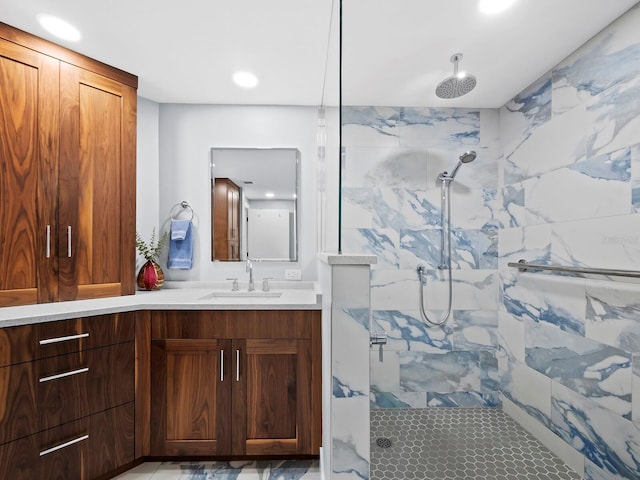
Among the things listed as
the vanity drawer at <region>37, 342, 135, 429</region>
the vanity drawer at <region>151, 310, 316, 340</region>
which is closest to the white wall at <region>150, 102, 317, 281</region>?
the vanity drawer at <region>151, 310, 316, 340</region>

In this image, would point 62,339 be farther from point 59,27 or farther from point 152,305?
point 59,27

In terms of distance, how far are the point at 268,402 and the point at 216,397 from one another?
27 cm

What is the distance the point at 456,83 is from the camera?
145 cm

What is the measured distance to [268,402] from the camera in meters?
1.50

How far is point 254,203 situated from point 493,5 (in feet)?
5.37

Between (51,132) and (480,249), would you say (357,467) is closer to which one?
(480,249)

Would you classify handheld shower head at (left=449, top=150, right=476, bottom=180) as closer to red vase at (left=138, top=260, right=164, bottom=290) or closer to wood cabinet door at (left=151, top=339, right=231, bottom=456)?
wood cabinet door at (left=151, top=339, right=231, bottom=456)

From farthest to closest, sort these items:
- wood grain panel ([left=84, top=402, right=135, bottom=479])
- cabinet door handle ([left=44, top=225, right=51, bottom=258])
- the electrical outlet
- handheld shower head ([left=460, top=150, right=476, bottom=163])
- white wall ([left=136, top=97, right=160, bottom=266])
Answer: the electrical outlet → white wall ([left=136, top=97, right=160, bottom=266]) → handheld shower head ([left=460, top=150, right=476, bottom=163]) → cabinet door handle ([left=44, top=225, right=51, bottom=258]) → wood grain panel ([left=84, top=402, right=135, bottom=479])

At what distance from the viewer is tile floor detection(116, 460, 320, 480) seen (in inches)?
56.4

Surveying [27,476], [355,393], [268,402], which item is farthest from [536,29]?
[27,476]

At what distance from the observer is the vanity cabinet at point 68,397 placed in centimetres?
117

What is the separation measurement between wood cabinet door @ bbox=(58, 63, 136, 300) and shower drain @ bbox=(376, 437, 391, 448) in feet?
Result: 5.43

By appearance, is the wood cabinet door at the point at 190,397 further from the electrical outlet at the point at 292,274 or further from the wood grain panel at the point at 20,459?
the electrical outlet at the point at 292,274

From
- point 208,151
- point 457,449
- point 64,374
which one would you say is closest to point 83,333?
point 64,374
